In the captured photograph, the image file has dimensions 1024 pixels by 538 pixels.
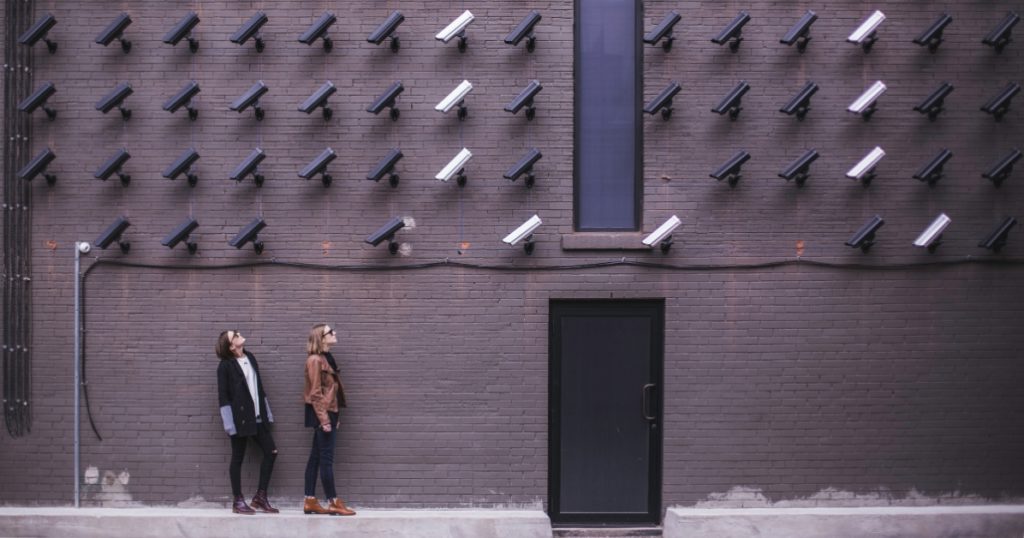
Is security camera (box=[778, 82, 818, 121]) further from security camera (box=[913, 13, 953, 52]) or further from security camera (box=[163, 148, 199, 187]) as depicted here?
security camera (box=[163, 148, 199, 187])

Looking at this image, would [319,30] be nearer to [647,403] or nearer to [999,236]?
[647,403]

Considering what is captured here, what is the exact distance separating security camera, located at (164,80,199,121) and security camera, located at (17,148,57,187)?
1.20 m

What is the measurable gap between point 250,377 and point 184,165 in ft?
6.79

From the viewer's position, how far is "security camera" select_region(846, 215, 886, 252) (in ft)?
29.6

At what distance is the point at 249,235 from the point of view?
8.92 metres

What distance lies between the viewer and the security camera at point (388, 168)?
8.90 metres

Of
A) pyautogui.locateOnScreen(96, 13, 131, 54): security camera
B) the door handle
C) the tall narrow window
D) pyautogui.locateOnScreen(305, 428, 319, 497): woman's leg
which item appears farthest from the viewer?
the tall narrow window

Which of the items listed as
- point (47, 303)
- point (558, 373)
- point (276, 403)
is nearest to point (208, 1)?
point (47, 303)

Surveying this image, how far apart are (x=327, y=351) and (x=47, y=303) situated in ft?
9.13

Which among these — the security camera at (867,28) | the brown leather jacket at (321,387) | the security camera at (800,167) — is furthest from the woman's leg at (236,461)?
the security camera at (867,28)

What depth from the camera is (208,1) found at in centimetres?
918

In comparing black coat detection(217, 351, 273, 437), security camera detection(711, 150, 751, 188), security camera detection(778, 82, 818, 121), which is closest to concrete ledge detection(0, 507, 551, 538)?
black coat detection(217, 351, 273, 437)

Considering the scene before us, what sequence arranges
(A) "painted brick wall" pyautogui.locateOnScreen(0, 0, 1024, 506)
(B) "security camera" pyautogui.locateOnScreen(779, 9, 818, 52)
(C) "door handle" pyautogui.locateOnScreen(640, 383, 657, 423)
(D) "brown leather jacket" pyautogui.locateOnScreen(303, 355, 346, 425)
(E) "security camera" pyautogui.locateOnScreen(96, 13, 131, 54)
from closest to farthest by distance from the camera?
1. (D) "brown leather jacket" pyautogui.locateOnScreen(303, 355, 346, 425)
2. (E) "security camera" pyautogui.locateOnScreen(96, 13, 131, 54)
3. (B) "security camera" pyautogui.locateOnScreen(779, 9, 818, 52)
4. (A) "painted brick wall" pyautogui.locateOnScreen(0, 0, 1024, 506)
5. (C) "door handle" pyautogui.locateOnScreen(640, 383, 657, 423)

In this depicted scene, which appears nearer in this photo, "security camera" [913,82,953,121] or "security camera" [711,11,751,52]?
"security camera" [711,11,751,52]
